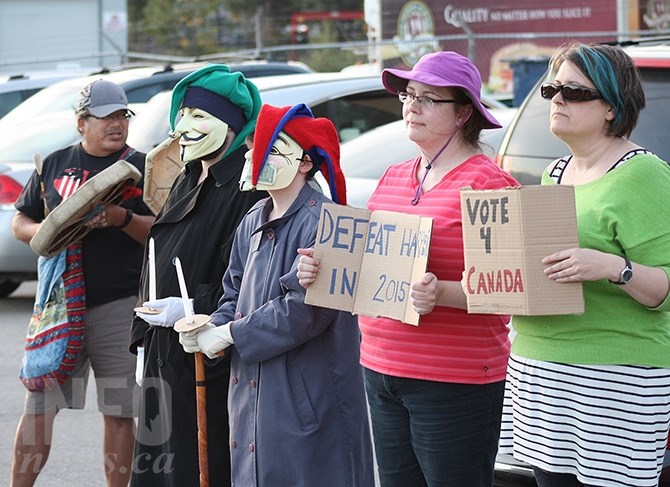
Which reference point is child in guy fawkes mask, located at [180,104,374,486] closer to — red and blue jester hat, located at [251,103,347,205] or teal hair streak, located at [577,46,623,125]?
red and blue jester hat, located at [251,103,347,205]

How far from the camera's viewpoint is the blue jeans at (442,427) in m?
3.82

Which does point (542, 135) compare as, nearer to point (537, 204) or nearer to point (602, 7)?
point (537, 204)

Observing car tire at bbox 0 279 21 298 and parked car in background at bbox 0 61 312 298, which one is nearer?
parked car in background at bbox 0 61 312 298

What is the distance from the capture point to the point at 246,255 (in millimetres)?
4355

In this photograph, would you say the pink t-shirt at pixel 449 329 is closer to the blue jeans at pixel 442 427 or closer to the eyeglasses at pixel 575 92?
the blue jeans at pixel 442 427

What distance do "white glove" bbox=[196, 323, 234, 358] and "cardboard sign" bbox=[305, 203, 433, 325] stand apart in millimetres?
399

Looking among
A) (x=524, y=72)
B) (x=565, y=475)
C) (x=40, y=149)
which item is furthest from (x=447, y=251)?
(x=524, y=72)

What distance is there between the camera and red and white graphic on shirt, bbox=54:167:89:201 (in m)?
5.44

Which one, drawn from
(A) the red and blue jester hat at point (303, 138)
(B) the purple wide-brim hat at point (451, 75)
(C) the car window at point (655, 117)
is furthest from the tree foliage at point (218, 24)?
(B) the purple wide-brim hat at point (451, 75)

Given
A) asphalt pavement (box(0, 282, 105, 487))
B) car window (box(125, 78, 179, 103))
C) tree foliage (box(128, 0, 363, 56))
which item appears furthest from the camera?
tree foliage (box(128, 0, 363, 56))

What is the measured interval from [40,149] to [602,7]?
48.6 ft

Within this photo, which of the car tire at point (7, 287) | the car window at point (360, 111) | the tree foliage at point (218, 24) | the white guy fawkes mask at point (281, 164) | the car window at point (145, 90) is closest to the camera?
the white guy fawkes mask at point (281, 164)

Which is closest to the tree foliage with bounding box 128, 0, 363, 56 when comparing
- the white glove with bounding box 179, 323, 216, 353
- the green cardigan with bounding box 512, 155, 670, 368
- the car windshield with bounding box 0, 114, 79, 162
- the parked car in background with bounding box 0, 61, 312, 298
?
the parked car in background with bounding box 0, 61, 312, 298

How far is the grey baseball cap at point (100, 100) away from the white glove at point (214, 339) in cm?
166
